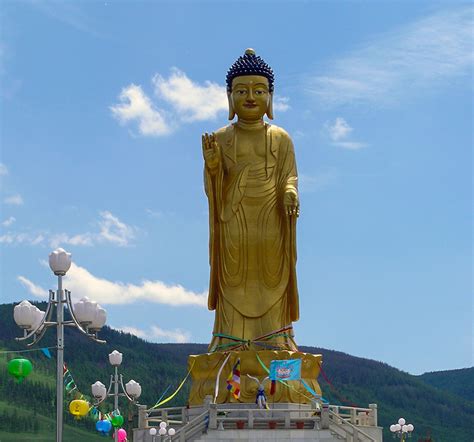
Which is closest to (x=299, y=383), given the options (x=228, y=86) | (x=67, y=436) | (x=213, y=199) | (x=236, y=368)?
(x=236, y=368)

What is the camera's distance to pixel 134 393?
64.4 ft

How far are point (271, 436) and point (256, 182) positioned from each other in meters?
5.77

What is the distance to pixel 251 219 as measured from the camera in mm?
21938

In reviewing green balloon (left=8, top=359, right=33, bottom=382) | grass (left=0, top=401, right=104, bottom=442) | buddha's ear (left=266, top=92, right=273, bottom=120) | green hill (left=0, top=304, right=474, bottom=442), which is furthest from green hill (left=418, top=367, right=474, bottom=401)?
green balloon (left=8, top=359, right=33, bottom=382)

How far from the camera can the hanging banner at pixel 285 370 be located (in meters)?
19.8

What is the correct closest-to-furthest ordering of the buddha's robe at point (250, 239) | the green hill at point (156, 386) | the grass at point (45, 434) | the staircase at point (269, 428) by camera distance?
the staircase at point (269, 428)
the buddha's robe at point (250, 239)
the grass at point (45, 434)
the green hill at point (156, 386)

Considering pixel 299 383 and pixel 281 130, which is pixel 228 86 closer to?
pixel 281 130

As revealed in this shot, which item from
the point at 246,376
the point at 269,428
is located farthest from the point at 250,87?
the point at 269,428

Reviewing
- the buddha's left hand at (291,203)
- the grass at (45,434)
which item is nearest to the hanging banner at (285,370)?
the buddha's left hand at (291,203)

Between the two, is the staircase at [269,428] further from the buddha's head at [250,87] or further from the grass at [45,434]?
the grass at [45,434]

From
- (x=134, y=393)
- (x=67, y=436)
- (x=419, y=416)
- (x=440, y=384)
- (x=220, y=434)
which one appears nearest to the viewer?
(x=220, y=434)

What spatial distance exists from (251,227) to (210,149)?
1772 mm

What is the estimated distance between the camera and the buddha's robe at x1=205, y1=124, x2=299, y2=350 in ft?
71.4

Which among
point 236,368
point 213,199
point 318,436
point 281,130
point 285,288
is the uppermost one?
point 281,130
